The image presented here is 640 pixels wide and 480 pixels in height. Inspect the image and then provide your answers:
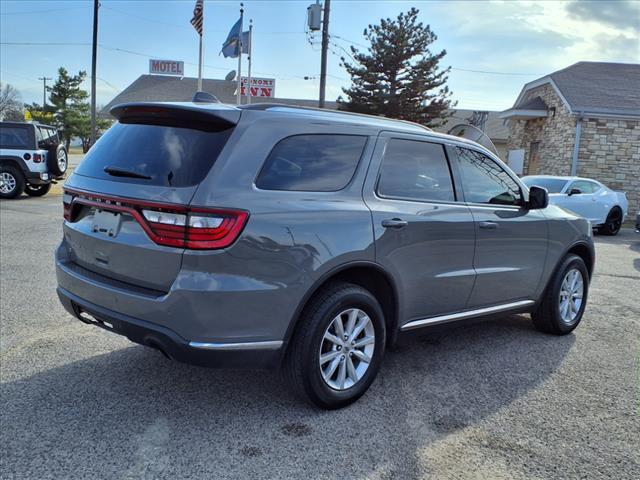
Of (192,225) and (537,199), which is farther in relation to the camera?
(537,199)

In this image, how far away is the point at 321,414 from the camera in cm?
337

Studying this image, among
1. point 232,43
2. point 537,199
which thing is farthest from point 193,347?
point 232,43

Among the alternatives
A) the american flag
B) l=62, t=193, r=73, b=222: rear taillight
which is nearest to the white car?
l=62, t=193, r=73, b=222: rear taillight

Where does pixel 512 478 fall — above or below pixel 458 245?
below

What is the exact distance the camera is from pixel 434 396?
12.1 ft

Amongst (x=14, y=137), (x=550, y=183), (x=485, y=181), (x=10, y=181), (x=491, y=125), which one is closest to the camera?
(x=485, y=181)

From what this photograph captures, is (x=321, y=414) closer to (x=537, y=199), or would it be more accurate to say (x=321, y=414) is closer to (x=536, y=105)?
(x=537, y=199)

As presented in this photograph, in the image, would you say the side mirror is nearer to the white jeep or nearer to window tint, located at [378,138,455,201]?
window tint, located at [378,138,455,201]

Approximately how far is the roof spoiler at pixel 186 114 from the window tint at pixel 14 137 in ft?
45.9

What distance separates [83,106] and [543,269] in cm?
5992

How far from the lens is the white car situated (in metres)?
13.7

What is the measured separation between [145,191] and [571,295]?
4154mm

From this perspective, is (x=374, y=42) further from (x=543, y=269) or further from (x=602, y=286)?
(x=543, y=269)

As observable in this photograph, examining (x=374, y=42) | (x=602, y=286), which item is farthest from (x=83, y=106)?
(x=602, y=286)
